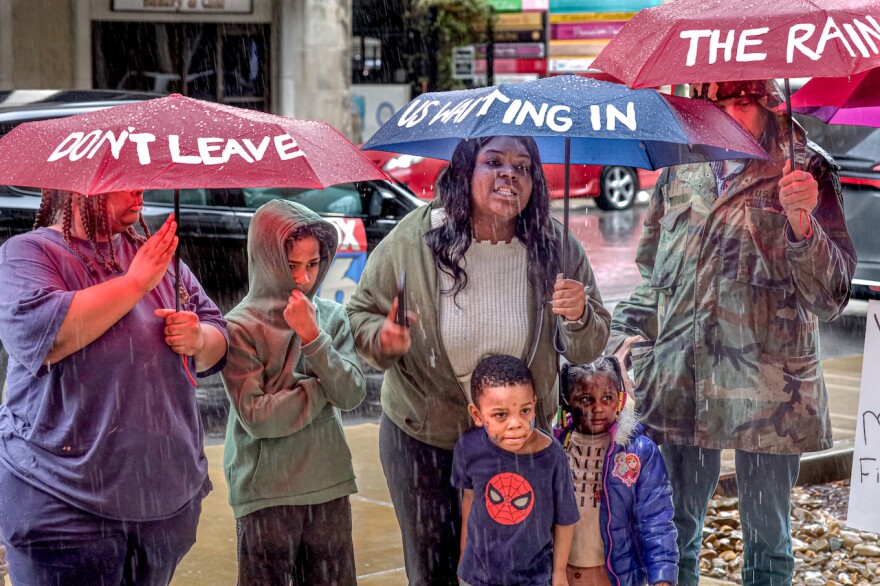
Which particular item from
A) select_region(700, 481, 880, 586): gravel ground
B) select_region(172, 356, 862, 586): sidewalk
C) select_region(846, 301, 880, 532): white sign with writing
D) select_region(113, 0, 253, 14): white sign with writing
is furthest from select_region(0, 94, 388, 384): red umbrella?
select_region(113, 0, 253, 14): white sign with writing

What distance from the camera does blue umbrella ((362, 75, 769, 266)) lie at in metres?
3.90

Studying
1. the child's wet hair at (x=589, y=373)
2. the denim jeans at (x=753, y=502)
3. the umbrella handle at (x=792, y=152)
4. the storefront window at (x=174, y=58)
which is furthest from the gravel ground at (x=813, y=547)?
the storefront window at (x=174, y=58)

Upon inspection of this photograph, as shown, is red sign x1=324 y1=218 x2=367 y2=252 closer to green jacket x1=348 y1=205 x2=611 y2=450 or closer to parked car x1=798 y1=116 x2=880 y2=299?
parked car x1=798 y1=116 x2=880 y2=299

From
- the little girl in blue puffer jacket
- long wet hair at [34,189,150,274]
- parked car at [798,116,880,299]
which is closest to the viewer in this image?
long wet hair at [34,189,150,274]

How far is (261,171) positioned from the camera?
11.8 ft

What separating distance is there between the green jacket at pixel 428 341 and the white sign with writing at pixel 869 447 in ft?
6.00

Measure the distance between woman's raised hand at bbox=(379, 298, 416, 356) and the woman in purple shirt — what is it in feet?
1.99

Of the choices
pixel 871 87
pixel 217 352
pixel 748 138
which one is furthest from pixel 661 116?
pixel 217 352

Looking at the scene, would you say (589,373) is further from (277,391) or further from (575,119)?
(277,391)

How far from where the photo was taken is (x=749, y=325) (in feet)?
14.8

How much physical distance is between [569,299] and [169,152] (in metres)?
1.27

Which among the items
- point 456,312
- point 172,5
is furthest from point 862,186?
point 172,5

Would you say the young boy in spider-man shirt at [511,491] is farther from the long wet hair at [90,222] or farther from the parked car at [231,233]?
the parked car at [231,233]

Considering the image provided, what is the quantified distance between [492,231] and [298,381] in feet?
2.56
